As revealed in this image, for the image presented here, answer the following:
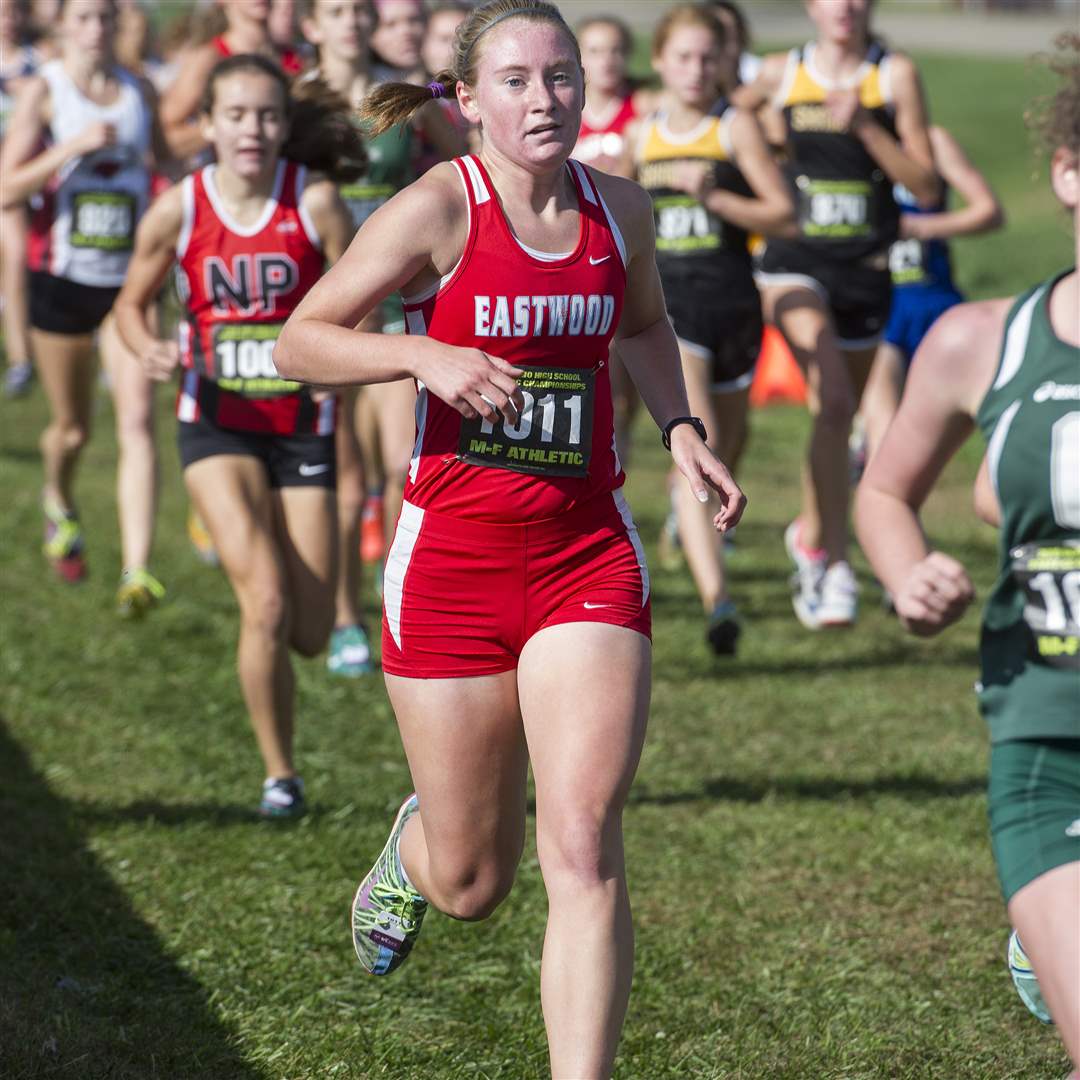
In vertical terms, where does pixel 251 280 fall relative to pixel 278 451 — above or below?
above

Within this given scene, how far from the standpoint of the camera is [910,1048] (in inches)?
170

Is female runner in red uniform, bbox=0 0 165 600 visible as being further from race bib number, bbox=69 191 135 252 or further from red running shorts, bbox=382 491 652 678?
red running shorts, bbox=382 491 652 678

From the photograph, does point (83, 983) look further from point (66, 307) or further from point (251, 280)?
point (66, 307)

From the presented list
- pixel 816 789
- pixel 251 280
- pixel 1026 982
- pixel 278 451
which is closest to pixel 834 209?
pixel 816 789

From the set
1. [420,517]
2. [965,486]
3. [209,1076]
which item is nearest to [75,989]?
[209,1076]

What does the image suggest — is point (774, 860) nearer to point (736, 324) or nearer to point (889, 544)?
point (889, 544)

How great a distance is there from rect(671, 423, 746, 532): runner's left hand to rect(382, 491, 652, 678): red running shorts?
227 mm

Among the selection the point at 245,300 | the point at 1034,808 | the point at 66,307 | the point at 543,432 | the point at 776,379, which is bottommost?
the point at 776,379

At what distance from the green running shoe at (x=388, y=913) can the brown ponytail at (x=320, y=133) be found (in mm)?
2841

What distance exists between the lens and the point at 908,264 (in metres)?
9.36

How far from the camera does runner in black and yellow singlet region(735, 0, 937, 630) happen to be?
27.2 ft

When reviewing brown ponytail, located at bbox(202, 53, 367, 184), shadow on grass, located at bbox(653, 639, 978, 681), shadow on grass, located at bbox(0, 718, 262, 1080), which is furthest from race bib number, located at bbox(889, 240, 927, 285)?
shadow on grass, located at bbox(0, 718, 262, 1080)

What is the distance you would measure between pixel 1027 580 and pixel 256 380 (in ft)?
11.3

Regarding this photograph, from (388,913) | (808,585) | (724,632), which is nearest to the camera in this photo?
(388,913)
